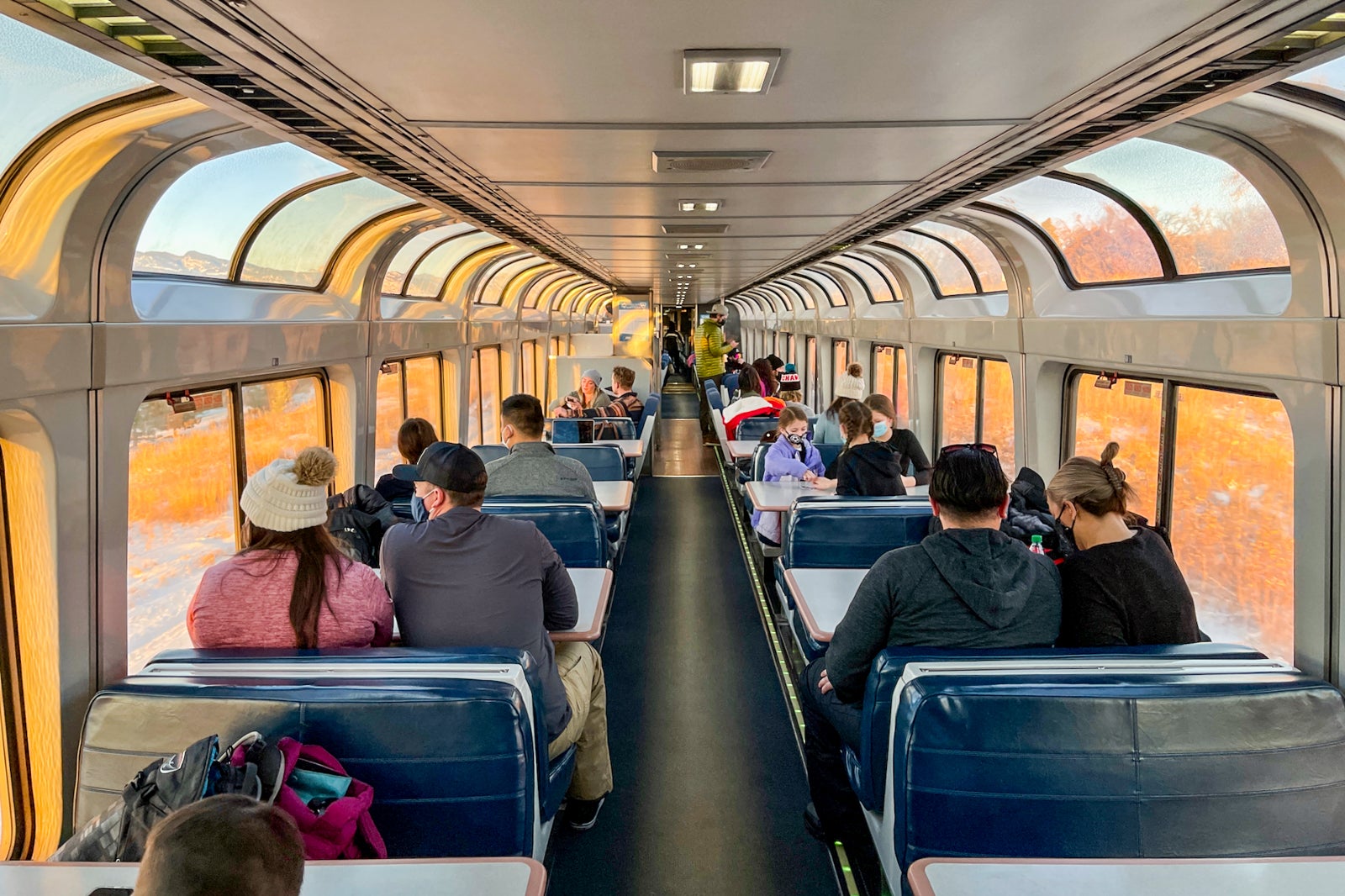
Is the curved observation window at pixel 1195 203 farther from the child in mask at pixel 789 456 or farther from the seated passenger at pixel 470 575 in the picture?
the seated passenger at pixel 470 575

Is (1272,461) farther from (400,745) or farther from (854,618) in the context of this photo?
(400,745)

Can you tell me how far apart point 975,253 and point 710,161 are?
3876 mm

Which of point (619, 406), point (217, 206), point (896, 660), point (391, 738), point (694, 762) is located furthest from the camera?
point (619, 406)

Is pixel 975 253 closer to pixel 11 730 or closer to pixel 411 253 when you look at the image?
pixel 411 253

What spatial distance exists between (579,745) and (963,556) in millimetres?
1625

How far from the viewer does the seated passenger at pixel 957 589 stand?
255cm

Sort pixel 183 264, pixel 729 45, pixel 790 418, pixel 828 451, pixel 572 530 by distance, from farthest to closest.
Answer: pixel 828 451 → pixel 790 418 → pixel 572 530 → pixel 183 264 → pixel 729 45

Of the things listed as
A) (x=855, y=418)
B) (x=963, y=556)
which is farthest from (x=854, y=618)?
(x=855, y=418)

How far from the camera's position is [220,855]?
1.15m

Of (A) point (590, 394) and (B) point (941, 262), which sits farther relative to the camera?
(A) point (590, 394)

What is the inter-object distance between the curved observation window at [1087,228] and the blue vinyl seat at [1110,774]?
251 cm

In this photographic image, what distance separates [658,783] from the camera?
3.77m

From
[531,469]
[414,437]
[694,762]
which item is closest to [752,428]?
[531,469]

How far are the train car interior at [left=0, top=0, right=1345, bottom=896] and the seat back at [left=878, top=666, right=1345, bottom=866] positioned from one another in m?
0.01
